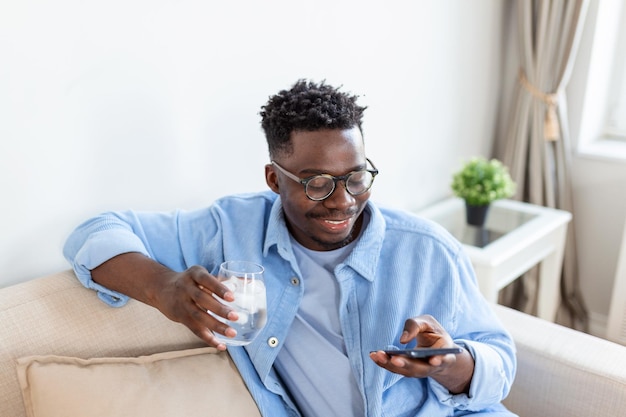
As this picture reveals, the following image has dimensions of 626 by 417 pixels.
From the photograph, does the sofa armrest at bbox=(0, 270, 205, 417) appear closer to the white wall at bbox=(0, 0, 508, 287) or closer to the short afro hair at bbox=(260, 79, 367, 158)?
the white wall at bbox=(0, 0, 508, 287)

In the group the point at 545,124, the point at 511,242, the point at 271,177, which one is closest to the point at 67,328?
the point at 271,177

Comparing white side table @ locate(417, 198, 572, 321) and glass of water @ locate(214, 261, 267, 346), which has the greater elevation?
glass of water @ locate(214, 261, 267, 346)

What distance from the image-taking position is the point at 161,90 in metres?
1.55

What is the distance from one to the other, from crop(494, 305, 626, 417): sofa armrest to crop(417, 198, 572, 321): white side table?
0.43 metres

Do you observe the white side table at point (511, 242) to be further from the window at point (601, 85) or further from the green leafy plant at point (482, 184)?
the window at point (601, 85)

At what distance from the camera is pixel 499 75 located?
9.02ft

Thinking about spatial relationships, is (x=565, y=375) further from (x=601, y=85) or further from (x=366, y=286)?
(x=601, y=85)

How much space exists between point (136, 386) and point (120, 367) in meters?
0.05

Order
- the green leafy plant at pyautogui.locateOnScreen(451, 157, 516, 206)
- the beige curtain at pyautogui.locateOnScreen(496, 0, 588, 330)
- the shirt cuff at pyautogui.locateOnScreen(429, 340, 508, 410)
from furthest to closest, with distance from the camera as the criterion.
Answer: the beige curtain at pyautogui.locateOnScreen(496, 0, 588, 330) → the green leafy plant at pyautogui.locateOnScreen(451, 157, 516, 206) → the shirt cuff at pyautogui.locateOnScreen(429, 340, 508, 410)

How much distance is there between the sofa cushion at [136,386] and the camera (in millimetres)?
1141

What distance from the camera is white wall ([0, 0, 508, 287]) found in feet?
4.42

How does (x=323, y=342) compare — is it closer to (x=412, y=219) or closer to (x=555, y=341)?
(x=412, y=219)

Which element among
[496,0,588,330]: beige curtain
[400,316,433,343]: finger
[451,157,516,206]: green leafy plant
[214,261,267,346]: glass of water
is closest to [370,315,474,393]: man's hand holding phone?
[400,316,433,343]: finger

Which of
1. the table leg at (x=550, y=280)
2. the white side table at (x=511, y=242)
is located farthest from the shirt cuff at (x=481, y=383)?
the table leg at (x=550, y=280)
